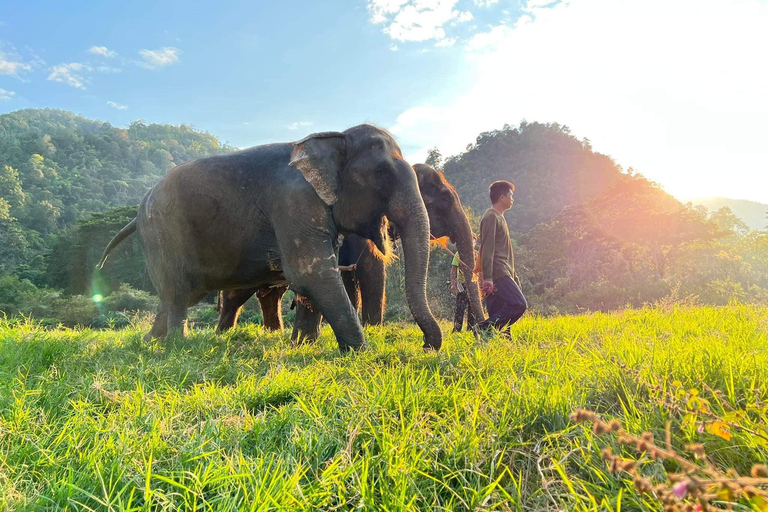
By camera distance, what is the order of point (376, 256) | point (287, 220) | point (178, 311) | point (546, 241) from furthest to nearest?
point (546, 241)
point (376, 256)
point (178, 311)
point (287, 220)

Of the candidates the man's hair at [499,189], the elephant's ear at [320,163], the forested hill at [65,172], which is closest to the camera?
the elephant's ear at [320,163]

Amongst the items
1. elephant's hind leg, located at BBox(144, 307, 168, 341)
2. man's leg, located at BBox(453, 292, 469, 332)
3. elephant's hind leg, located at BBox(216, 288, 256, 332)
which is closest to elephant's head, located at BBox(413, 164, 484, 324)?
man's leg, located at BBox(453, 292, 469, 332)

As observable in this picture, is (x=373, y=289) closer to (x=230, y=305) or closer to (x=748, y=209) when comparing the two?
(x=230, y=305)

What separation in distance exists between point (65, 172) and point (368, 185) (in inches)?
4196

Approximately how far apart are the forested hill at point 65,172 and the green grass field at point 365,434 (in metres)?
50.3

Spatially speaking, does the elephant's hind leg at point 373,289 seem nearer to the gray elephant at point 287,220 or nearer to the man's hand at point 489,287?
the gray elephant at point 287,220

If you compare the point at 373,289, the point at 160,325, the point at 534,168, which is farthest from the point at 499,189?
the point at 534,168

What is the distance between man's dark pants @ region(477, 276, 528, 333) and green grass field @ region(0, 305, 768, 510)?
1.82 m

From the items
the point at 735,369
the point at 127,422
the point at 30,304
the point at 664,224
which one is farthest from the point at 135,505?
the point at 30,304

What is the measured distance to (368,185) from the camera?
16.0 feet

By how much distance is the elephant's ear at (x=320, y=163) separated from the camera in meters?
4.77

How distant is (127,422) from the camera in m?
1.99

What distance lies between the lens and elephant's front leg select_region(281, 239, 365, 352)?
4.32 metres

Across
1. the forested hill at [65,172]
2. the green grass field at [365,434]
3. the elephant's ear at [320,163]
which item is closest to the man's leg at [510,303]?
the green grass field at [365,434]
